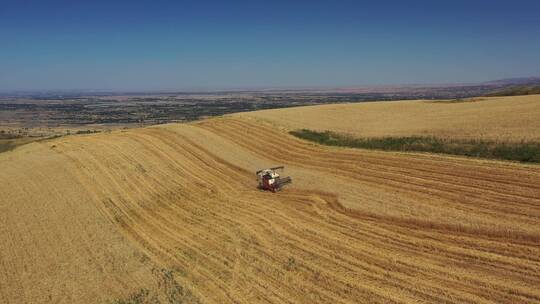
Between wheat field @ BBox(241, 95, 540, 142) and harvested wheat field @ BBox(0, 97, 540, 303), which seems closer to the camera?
harvested wheat field @ BBox(0, 97, 540, 303)

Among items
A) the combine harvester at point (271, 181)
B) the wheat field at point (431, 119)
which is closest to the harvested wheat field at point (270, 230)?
the combine harvester at point (271, 181)

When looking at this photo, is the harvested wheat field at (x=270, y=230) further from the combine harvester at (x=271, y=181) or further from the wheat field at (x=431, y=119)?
the wheat field at (x=431, y=119)

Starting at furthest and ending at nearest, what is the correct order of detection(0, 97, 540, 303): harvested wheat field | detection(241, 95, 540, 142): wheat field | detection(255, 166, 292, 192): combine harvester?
detection(241, 95, 540, 142): wheat field
detection(255, 166, 292, 192): combine harvester
detection(0, 97, 540, 303): harvested wheat field

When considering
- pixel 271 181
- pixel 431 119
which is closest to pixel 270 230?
pixel 271 181

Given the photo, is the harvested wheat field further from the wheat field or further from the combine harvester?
the wheat field

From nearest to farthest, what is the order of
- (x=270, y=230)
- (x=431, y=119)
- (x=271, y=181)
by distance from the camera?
(x=270, y=230) < (x=271, y=181) < (x=431, y=119)

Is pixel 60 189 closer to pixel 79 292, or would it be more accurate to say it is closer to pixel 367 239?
pixel 79 292

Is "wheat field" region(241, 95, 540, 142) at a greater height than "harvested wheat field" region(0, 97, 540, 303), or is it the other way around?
"wheat field" region(241, 95, 540, 142)

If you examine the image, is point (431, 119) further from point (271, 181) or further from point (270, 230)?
point (270, 230)

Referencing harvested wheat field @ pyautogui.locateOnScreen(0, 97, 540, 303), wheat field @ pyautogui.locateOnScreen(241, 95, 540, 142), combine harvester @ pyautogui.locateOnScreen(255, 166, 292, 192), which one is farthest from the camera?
wheat field @ pyautogui.locateOnScreen(241, 95, 540, 142)

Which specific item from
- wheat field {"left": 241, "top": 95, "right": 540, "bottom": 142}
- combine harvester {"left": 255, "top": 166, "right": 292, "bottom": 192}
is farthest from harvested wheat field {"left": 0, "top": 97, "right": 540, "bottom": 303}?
wheat field {"left": 241, "top": 95, "right": 540, "bottom": 142}
